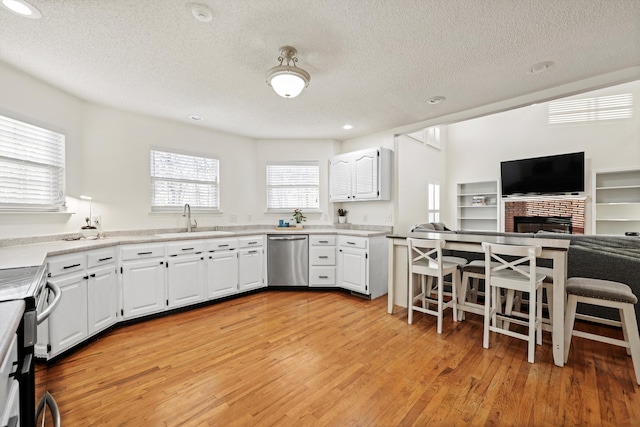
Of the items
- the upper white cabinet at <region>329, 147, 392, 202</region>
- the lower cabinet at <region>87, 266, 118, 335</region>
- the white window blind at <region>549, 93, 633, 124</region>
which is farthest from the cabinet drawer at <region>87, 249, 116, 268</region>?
the white window blind at <region>549, 93, 633, 124</region>

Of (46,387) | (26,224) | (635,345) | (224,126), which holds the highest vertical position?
(224,126)

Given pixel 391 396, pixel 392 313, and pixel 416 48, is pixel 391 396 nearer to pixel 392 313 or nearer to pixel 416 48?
pixel 392 313

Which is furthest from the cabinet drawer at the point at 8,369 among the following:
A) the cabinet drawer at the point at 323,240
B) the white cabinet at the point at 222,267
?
the cabinet drawer at the point at 323,240

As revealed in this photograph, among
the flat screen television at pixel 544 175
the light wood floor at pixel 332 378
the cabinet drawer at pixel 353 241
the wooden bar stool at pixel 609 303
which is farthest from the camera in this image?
the flat screen television at pixel 544 175

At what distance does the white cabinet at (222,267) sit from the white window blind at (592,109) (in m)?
7.37

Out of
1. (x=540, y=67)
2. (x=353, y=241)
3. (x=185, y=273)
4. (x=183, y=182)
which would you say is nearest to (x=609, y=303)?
(x=540, y=67)

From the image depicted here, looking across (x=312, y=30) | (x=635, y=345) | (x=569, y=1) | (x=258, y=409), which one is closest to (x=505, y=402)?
(x=635, y=345)

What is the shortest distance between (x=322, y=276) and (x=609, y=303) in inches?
123

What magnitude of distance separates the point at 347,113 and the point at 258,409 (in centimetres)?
332

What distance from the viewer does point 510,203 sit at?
22.3ft

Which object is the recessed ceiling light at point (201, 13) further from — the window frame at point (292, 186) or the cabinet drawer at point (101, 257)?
the window frame at point (292, 186)

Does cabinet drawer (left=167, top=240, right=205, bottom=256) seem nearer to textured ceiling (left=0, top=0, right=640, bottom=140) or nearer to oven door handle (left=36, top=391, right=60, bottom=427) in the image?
textured ceiling (left=0, top=0, right=640, bottom=140)

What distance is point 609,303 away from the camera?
2.11 meters

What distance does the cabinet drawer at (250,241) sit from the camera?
4043mm
